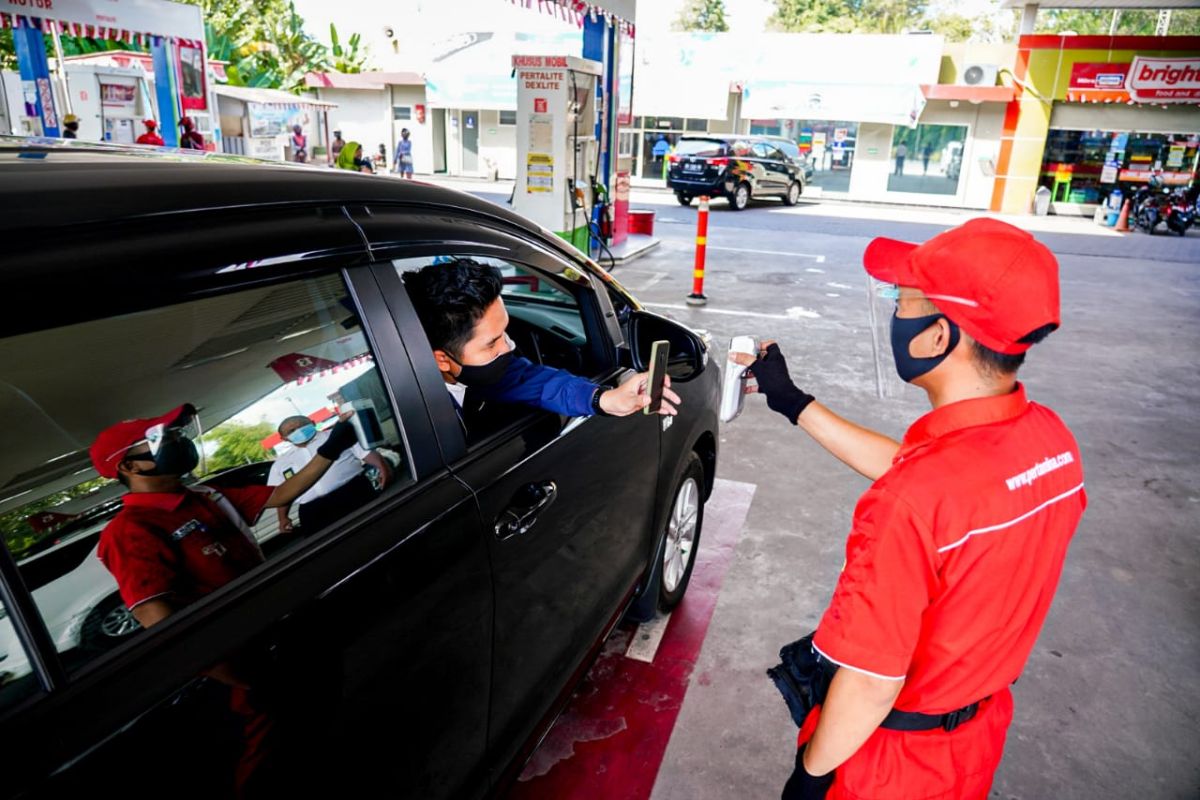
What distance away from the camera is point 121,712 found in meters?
1.11

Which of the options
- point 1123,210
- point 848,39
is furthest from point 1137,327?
point 848,39

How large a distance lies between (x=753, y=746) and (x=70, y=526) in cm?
234

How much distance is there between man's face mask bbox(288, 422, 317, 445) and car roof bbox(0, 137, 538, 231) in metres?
0.44

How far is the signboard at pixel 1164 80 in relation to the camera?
22.0m

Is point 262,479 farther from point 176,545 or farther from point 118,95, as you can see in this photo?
point 118,95

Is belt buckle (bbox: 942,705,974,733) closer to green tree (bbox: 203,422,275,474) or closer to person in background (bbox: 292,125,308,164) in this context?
green tree (bbox: 203,422,275,474)

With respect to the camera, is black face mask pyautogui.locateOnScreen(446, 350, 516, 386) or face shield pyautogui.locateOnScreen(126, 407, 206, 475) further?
black face mask pyautogui.locateOnScreen(446, 350, 516, 386)

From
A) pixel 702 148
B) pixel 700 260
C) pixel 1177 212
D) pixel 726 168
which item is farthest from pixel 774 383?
pixel 1177 212

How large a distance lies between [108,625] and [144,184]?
706 millimetres

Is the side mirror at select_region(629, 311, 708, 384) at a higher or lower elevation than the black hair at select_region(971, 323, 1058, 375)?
lower

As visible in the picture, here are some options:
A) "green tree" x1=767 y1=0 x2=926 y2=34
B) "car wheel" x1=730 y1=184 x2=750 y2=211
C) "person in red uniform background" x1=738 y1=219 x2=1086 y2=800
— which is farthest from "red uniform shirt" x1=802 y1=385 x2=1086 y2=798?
"green tree" x1=767 y1=0 x2=926 y2=34

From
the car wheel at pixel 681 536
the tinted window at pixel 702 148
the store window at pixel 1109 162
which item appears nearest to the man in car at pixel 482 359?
the car wheel at pixel 681 536

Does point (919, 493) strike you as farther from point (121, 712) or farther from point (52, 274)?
point (52, 274)

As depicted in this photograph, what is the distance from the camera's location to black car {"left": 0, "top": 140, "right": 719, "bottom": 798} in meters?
1.12
